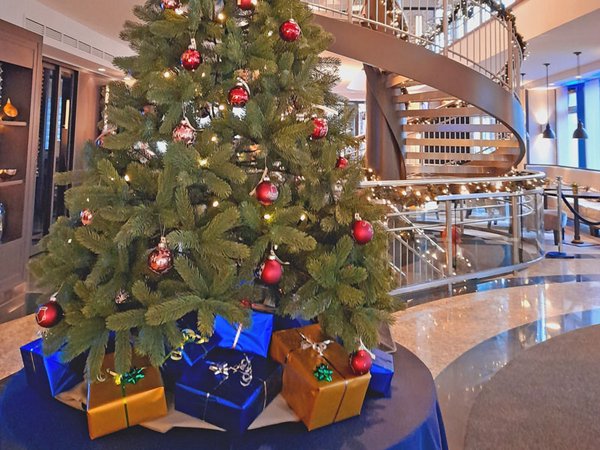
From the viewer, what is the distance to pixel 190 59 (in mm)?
1062

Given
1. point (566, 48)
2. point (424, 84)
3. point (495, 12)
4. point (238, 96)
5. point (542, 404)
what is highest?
point (566, 48)

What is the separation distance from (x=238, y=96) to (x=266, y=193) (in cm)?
27

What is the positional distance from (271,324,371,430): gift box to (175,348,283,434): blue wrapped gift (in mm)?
51

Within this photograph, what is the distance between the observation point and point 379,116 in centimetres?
562

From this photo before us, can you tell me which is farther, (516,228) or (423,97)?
(423,97)

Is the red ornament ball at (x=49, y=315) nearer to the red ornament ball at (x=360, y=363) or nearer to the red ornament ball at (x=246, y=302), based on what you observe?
the red ornament ball at (x=246, y=302)

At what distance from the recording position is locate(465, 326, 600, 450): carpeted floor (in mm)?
1651

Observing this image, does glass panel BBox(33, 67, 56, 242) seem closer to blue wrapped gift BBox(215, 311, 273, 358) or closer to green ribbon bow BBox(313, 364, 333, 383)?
blue wrapped gift BBox(215, 311, 273, 358)

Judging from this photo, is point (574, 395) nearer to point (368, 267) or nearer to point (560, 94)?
point (368, 267)

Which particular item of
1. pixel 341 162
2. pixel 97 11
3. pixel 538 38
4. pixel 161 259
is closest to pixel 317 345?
pixel 161 259

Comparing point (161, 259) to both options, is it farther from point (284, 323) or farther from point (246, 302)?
point (284, 323)

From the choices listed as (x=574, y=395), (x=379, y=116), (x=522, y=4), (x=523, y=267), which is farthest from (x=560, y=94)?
(x=574, y=395)

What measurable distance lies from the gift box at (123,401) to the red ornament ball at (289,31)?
0.95 metres

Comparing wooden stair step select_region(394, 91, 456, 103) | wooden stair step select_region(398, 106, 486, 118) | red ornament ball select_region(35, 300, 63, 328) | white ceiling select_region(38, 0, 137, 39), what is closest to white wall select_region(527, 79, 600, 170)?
wooden stair step select_region(398, 106, 486, 118)
